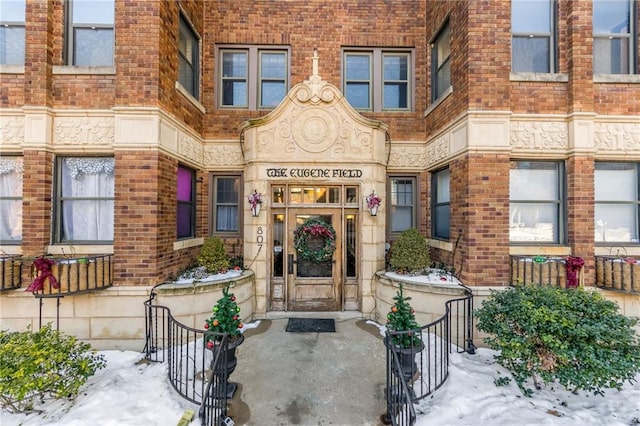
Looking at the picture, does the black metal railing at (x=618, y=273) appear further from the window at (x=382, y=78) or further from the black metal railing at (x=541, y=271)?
the window at (x=382, y=78)

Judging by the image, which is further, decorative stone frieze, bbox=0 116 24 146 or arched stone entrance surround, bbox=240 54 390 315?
arched stone entrance surround, bbox=240 54 390 315

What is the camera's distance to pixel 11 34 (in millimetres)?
6047

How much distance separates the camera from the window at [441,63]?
23.4 feet

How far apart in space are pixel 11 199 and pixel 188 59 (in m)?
4.93

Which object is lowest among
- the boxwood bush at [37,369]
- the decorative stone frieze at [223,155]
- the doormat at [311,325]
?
the doormat at [311,325]

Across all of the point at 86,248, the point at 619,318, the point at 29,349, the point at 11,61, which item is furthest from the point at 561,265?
the point at 11,61

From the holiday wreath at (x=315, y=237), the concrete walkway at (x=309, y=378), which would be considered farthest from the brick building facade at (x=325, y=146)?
the concrete walkway at (x=309, y=378)

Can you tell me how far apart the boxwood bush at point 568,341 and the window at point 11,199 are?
917 cm

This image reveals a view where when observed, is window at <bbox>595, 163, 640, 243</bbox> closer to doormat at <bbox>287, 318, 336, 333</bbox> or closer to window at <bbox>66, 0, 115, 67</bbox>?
doormat at <bbox>287, 318, 336, 333</bbox>

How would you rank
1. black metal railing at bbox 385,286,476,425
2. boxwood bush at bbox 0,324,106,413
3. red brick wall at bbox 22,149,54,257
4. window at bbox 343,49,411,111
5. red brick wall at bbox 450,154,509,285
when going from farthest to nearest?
window at bbox 343,49,411,111
red brick wall at bbox 450,154,509,285
red brick wall at bbox 22,149,54,257
boxwood bush at bbox 0,324,106,413
black metal railing at bbox 385,286,476,425

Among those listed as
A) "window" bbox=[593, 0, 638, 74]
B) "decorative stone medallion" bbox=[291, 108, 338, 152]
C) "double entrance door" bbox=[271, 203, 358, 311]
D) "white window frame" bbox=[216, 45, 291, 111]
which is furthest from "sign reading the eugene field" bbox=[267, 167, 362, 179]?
"window" bbox=[593, 0, 638, 74]

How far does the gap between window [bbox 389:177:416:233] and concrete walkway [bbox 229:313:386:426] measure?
302cm

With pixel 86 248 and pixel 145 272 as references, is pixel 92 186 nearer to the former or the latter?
pixel 86 248

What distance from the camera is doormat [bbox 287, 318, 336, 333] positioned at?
6227mm
